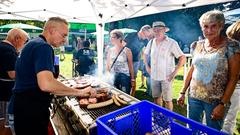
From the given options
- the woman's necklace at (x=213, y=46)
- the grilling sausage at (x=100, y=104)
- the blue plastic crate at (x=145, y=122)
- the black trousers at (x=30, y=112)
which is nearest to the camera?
the blue plastic crate at (x=145, y=122)

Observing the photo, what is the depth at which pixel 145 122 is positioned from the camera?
1.95m

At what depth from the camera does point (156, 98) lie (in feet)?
15.1

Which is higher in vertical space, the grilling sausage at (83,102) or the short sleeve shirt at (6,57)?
the short sleeve shirt at (6,57)

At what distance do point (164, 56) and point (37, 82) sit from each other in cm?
268

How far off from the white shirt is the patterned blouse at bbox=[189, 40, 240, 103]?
1453mm

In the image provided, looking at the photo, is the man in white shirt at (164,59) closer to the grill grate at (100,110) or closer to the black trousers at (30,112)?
the grill grate at (100,110)

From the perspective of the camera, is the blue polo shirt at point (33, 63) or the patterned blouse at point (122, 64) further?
the patterned blouse at point (122, 64)

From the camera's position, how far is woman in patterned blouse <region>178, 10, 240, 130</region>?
2350 mm

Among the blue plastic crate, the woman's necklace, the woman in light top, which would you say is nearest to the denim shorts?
the woman in light top

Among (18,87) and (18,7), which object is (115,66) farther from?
(18,7)

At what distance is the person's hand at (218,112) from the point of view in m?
2.37

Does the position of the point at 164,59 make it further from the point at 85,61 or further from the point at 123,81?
the point at 85,61

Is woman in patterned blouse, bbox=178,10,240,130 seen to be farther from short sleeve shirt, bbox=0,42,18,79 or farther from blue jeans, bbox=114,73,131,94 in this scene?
short sleeve shirt, bbox=0,42,18,79

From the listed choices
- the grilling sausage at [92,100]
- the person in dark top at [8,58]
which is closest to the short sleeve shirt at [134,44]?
the person in dark top at [8,58]
